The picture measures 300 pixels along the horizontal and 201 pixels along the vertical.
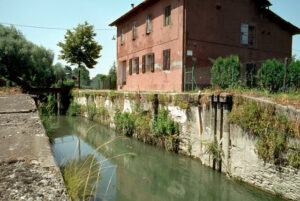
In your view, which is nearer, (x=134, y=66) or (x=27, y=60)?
(x=134, y=66)

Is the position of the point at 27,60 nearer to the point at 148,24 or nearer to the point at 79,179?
the point at 148,24

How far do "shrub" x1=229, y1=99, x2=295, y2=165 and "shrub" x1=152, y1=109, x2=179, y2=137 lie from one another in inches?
104

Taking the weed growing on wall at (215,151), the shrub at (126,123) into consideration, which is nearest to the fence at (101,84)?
the shrub at (126,123)

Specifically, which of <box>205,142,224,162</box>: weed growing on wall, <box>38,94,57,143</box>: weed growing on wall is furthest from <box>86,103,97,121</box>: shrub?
<box>205,142,224,162</box>: weed growing on wall

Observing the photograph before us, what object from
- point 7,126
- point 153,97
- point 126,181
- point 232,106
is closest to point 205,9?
point 153,97

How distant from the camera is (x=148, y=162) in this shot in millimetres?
6848

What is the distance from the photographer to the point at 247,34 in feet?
44.9

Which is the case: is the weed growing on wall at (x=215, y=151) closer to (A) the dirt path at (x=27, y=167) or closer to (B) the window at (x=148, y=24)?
(A) the dirt path at (x=27, y=167)

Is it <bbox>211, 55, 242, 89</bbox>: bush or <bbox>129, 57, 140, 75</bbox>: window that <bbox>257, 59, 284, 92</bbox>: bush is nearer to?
<bbox>211, 55, 242, 89</bbox>: bush

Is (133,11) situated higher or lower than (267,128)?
higher

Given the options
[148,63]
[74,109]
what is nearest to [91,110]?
[74,109]

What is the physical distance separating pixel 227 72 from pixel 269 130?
5.20 meters

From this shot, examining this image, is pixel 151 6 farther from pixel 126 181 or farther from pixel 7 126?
pixel 7 126

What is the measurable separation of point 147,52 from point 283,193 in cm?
1153
